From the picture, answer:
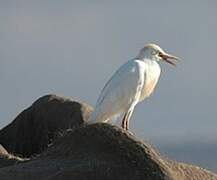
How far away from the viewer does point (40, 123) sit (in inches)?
1108

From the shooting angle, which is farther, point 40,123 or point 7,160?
point 40,123

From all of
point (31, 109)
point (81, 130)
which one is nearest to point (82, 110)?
point (31, 109)

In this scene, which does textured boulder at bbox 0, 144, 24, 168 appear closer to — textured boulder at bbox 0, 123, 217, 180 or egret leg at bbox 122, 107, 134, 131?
textured boulder at bbox 0, 123, 217, 180

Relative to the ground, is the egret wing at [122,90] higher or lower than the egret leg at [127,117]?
higher

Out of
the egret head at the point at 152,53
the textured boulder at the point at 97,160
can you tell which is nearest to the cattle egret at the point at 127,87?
the egret head at the point at 152,53

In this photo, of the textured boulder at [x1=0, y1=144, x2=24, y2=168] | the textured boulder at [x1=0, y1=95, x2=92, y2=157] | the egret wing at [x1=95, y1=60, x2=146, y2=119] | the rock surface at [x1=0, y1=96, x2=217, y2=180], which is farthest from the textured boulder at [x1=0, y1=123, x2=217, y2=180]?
the textured boulder at [x1=0, y1=95, x2=92, y2=157]

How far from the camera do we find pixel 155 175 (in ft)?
52.7

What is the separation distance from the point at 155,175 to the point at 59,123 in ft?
36.8

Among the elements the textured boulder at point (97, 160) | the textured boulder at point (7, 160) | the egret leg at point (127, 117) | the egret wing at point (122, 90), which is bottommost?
the egret leg at point (127, 117)

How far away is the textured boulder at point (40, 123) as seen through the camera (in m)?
26.7

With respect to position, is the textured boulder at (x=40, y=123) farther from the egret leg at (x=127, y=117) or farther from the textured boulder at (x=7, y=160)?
the textured boulder at (x=7, y=160)

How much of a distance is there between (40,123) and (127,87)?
5.10 meters

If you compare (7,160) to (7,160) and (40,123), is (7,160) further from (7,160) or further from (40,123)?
(40,123)

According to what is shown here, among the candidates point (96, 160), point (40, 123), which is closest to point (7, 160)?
point (96, 160)
